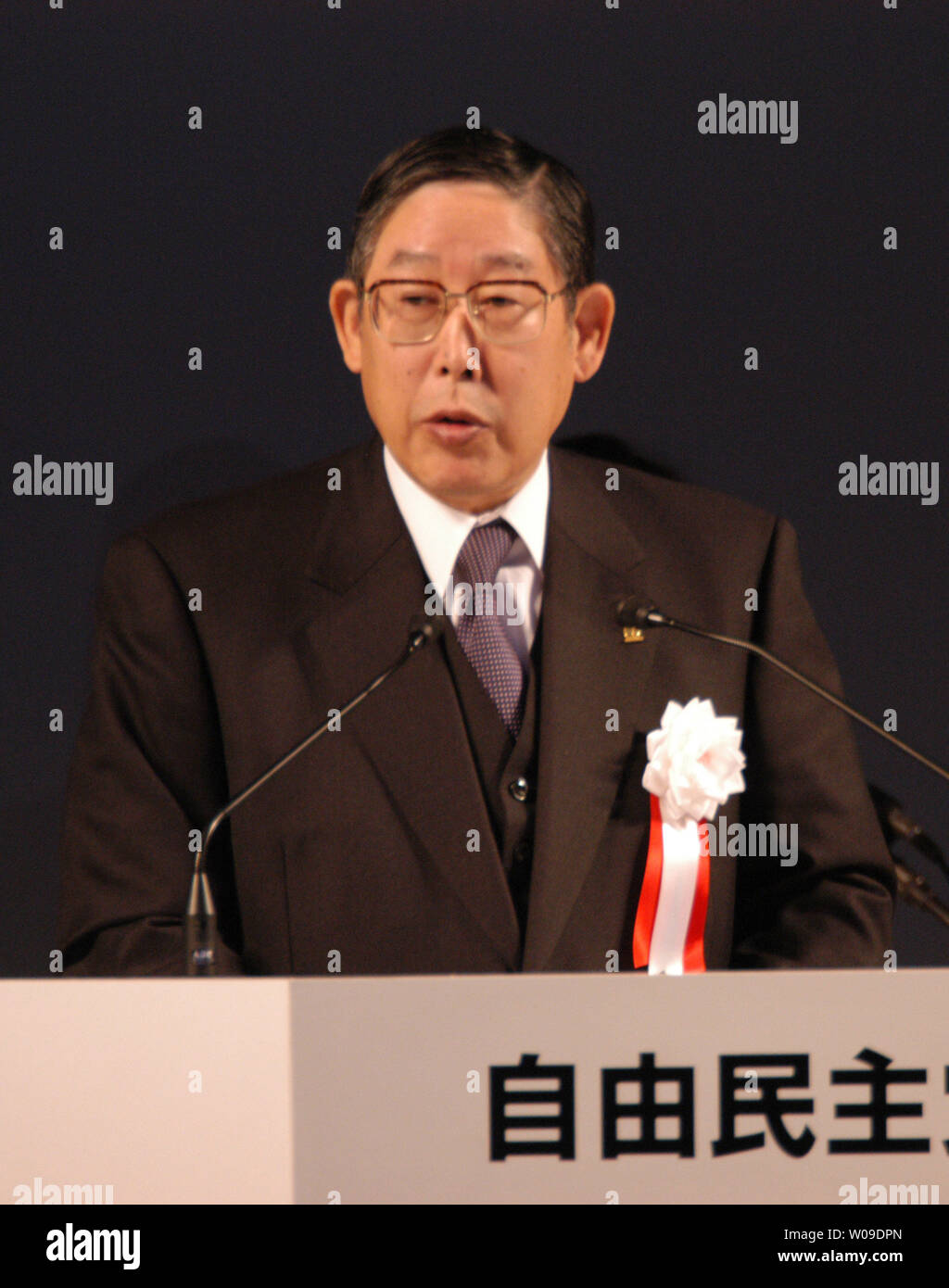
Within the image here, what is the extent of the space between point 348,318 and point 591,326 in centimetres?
36

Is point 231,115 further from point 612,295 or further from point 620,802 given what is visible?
point 620,802

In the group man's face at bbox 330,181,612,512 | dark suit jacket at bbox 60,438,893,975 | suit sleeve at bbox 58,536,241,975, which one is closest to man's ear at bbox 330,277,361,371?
man's face at bbox 330,181,612,512

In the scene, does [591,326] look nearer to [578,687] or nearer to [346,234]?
[346,234]

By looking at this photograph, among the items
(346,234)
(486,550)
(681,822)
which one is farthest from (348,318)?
(681,822)

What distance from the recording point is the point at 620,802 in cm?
194

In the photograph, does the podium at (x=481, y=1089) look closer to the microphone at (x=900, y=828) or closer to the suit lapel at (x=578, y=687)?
the suit lapel at (x=578, y=687)

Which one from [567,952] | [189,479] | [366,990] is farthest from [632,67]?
[366,990]

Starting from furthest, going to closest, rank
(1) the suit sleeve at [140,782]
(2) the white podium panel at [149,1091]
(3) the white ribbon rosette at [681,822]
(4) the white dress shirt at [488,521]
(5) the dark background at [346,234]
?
(5) the dark background at [346,234], (4) the white dress shirt at [488,521], (1) the suit sleeve at [140,782], (3) the white ribbon rosette at [681,822], (2) the white podium panel at [149,1091]

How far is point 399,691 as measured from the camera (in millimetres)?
1915

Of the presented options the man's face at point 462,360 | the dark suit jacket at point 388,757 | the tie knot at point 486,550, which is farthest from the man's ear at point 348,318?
the tie knot at point 486,550

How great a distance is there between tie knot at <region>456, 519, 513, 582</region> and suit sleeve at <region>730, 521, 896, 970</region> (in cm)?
40

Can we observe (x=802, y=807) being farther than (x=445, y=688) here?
Yes

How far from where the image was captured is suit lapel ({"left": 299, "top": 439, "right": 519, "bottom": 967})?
1.86 metres

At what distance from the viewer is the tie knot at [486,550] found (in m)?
2.00
